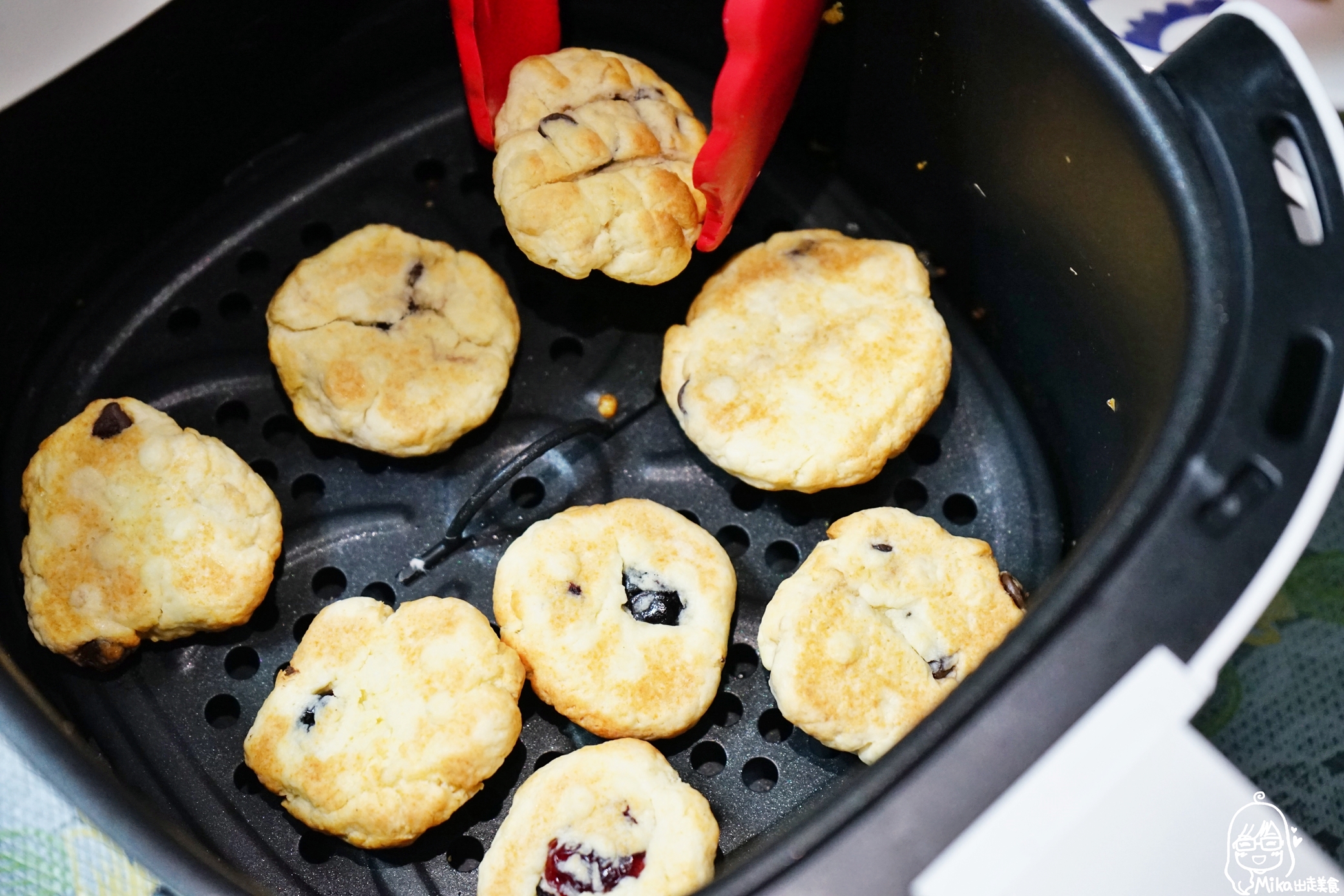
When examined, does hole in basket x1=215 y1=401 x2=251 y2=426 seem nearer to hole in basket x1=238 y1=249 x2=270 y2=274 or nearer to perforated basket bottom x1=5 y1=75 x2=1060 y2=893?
perforated basket bottom x1=5 y1=75 x2=1060 y2=893

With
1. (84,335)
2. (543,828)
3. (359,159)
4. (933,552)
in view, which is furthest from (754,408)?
(84,335)

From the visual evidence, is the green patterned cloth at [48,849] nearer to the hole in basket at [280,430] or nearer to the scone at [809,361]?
the hole in basket at [280,430]

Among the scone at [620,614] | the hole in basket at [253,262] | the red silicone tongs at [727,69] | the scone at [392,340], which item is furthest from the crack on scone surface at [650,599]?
the hole in basket at [253,262]

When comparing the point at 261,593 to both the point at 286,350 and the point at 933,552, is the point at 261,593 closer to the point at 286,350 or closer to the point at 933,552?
the point at 286,350

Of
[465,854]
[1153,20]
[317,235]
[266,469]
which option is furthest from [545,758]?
[1153,20]

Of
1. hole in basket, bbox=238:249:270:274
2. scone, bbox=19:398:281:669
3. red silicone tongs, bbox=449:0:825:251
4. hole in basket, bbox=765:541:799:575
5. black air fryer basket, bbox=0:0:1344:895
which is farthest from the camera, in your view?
hole in basket, bbox=238:249:270:274

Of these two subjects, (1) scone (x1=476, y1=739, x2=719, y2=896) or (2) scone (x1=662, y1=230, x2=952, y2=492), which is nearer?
(1) scone (x1=476, y1=739, x2=719, y2=896)

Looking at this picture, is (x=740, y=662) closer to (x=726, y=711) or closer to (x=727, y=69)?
(x=726, y=711)

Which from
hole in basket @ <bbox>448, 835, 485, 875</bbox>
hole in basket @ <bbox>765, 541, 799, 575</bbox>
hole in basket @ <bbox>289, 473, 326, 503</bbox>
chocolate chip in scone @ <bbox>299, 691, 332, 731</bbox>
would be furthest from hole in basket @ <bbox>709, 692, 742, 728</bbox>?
hole in basket @ <bbox>289, 473, 326, 503</bbox>
